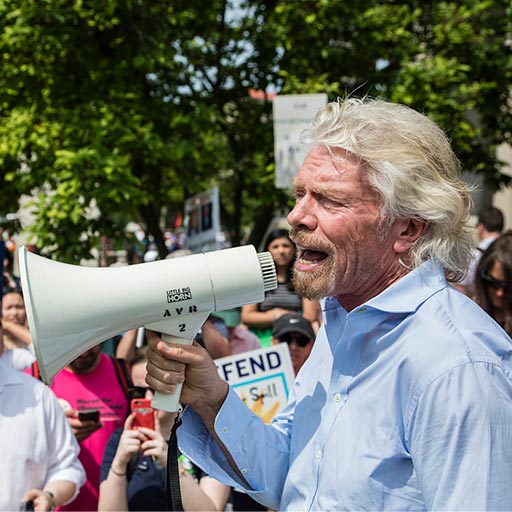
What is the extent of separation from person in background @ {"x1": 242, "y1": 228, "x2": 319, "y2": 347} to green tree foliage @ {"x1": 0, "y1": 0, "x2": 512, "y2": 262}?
121 cm

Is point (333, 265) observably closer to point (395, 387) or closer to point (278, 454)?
point (395, 387)

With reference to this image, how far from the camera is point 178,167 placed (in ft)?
21.2

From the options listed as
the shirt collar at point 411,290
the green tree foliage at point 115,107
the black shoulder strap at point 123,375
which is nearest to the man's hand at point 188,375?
the shirt collar at point 411,290

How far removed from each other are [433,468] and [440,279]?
17.8 inches

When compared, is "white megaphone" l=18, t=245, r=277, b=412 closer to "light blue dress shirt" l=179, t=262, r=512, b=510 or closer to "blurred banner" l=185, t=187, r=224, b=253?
"light blue dress shirt" l=179, t=262, r=512, b=510

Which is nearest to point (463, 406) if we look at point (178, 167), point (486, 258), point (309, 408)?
point (309, 408)

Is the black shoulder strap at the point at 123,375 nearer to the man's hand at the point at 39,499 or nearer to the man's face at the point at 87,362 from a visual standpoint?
the man's face at the point at 87,362

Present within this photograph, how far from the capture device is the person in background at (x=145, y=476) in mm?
2977

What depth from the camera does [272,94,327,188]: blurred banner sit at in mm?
5707

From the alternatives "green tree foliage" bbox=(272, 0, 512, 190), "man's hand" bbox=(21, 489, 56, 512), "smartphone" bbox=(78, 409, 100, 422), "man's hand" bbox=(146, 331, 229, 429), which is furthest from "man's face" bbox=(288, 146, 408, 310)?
"green tree foliage" bbox=(272, 0, 512, 190)

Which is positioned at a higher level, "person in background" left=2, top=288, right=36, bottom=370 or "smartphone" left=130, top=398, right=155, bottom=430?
"smartphone" left=130, top=398, right=155, bottom=430

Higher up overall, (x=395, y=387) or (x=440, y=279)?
(x=440, y=279)

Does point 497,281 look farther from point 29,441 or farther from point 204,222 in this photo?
point 204,222

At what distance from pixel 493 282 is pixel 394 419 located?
265 cm
